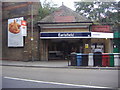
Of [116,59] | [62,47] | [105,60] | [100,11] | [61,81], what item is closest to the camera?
[61,81]

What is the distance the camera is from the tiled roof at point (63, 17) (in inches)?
891

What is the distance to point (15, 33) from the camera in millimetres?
23375

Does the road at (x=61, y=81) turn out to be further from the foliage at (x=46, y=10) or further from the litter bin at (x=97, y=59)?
the foliage at (x=46, y=10)

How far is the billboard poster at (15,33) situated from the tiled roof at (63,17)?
10.2 feet

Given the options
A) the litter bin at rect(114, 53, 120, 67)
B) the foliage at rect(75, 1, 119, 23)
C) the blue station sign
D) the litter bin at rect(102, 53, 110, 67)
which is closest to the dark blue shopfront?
the blue station sign

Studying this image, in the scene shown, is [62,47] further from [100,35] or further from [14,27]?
[14,27]

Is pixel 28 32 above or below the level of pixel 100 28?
below

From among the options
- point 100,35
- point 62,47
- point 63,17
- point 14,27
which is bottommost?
point 62,47

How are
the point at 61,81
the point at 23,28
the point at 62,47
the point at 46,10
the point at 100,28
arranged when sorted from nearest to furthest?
1. the point at 61,81
2. the point at 23,28
3. the point at 100,28
4. the point at 62,47
5. the point at 46,10

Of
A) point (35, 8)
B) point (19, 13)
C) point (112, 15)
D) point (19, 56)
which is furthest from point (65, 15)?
point (112, 15)

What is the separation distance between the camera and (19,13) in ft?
77.2

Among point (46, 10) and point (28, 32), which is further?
point (46, 10)

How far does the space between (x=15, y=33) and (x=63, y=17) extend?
6160 mm

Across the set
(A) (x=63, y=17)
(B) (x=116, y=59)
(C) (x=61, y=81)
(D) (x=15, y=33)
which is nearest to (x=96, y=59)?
(B) (x=116, y=59)
